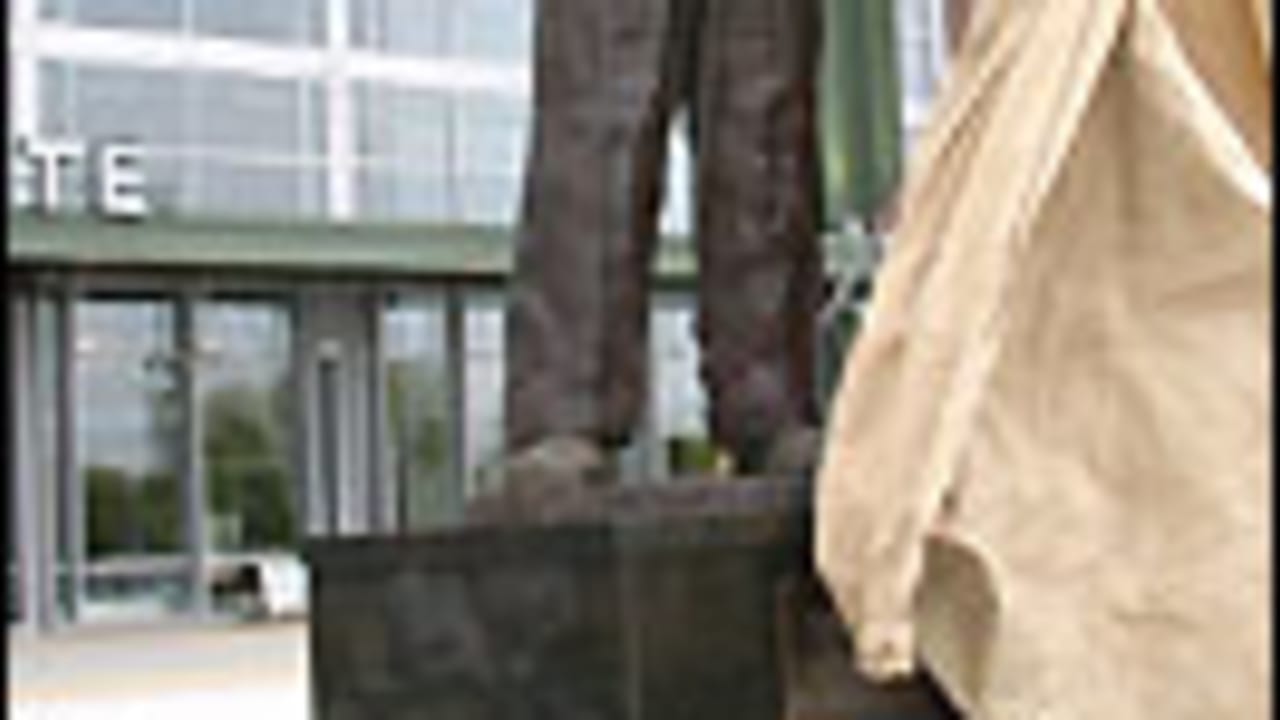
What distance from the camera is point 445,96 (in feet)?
71.3

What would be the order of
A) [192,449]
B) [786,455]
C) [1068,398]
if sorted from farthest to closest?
1. [192,449]
2. [786,455]
3. [1068,398]

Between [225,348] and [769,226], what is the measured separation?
18270 mm

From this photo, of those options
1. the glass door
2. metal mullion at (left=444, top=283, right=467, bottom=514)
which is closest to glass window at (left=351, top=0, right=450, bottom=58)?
metal mullion at (left=444, top=283, right=467, bottom=514)

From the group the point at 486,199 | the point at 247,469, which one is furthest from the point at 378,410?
the point at 486,199

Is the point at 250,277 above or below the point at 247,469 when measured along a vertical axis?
above

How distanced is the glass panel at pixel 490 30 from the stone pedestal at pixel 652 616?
18.9 m

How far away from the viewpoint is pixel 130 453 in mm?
21109

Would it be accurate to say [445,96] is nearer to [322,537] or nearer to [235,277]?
[235,277]

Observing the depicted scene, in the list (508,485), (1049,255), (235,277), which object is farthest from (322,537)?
(235,277)

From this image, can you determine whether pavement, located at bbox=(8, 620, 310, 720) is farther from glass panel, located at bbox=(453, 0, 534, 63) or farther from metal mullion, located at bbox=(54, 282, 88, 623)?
glass panel, located at bbox=(453, 0, 534, 63)

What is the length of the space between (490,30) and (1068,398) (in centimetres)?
1991

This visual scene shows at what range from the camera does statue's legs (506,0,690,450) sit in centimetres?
344

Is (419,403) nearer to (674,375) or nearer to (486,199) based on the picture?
(486,199)

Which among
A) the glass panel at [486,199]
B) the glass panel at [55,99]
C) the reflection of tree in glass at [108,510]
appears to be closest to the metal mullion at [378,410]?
the glass panel at [486,199]
